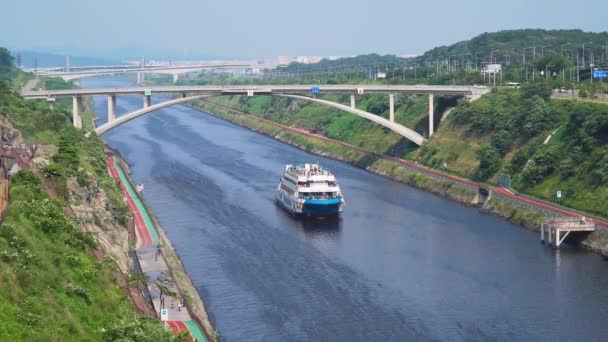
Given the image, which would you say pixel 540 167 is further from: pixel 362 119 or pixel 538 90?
pixel 362 119

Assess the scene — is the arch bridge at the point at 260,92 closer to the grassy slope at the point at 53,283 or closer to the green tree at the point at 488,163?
the green tree at the point at 488,163

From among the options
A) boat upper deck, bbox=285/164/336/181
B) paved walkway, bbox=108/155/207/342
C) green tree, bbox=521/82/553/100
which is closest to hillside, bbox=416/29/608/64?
green tree, bbox=521/82/553/100

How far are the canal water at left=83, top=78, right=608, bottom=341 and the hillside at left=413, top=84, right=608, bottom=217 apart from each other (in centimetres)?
375

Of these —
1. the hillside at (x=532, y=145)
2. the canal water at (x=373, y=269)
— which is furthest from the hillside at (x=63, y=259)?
the hillside at (x=532, y=145)

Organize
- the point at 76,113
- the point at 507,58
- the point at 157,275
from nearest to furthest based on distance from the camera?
the point at 157,275
the point at 76,113
the point at 507,58

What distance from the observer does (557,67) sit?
8450cm

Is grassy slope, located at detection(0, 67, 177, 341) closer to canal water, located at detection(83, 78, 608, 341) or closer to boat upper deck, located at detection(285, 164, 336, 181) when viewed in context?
canal water, located at detection(83, 78, 608, 341)

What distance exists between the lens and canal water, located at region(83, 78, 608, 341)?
32.3 m

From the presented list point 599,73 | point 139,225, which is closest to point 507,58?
point 599,73

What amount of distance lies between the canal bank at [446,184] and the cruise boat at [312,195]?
814 centimetres

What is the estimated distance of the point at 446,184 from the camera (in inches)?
2340

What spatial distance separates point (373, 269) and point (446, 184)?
2042 cm

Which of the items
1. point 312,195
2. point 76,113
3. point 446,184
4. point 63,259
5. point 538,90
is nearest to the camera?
point 63,259

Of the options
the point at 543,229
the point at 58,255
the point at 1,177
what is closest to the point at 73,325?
the point at 58,255
